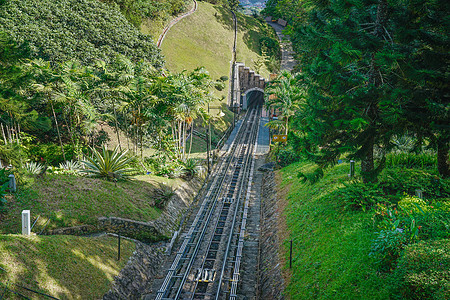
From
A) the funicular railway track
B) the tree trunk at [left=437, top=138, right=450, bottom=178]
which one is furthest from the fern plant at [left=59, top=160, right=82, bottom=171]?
the tree trunk at [left=437, top=138, right=450, bottom=178]

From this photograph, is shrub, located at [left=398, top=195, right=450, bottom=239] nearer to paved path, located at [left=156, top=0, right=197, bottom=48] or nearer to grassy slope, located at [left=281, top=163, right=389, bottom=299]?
grassy slope, located at [left=281, top=163, right=389, bottom=299]

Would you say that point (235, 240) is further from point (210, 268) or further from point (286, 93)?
point (286, 93)

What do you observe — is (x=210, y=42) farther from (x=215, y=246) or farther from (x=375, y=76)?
(x=375, y=76)

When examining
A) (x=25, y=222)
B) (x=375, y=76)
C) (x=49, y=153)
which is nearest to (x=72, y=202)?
(x=25, y=222)

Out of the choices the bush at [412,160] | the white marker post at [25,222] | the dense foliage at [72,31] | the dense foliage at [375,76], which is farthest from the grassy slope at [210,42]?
the white marker post at [25,222]

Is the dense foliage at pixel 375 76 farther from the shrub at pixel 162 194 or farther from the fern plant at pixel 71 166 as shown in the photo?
the fern plant at pixel 71 166

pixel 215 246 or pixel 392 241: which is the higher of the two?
pixel 392 241
